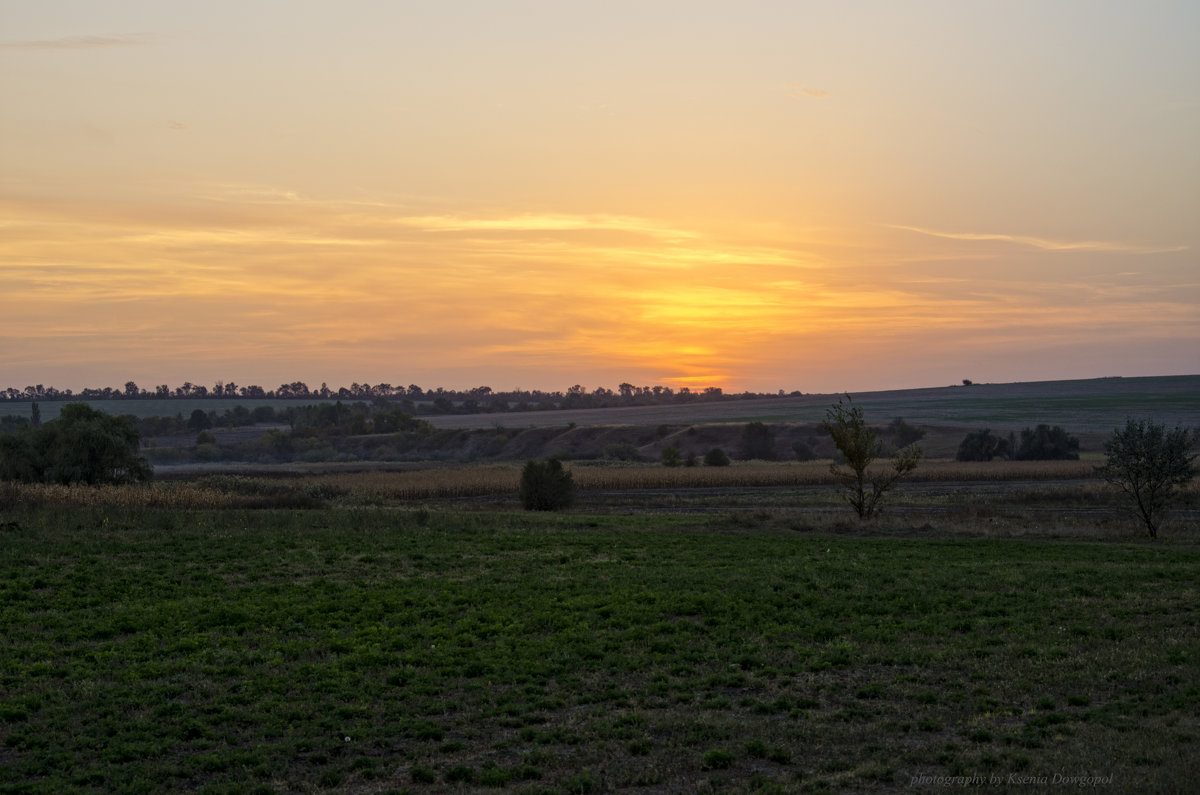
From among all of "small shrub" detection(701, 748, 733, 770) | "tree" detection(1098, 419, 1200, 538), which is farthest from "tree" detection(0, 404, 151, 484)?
"small shrub" detection(701, 748, 733, 770)

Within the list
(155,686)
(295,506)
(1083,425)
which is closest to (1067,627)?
(155,686)

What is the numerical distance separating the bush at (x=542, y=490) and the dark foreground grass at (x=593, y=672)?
21255 mm

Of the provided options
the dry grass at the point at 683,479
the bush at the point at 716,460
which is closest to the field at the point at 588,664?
the dry grass at the point at 683,479

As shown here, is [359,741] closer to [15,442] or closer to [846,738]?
[846,738]

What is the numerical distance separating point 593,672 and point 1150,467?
961 inches

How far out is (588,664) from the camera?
43.5 feet

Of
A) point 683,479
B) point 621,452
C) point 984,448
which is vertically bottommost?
point 621,452

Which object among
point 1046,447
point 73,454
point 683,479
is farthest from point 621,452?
point 73,454

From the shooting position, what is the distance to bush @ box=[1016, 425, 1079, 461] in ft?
281

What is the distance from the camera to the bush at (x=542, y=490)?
4481cm

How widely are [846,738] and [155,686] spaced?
8.45 metres

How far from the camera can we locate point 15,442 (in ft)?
156

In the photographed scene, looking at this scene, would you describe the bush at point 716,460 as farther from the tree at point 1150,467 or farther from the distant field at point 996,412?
the tree at point 1150,467

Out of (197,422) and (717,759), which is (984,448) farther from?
(197,422)
